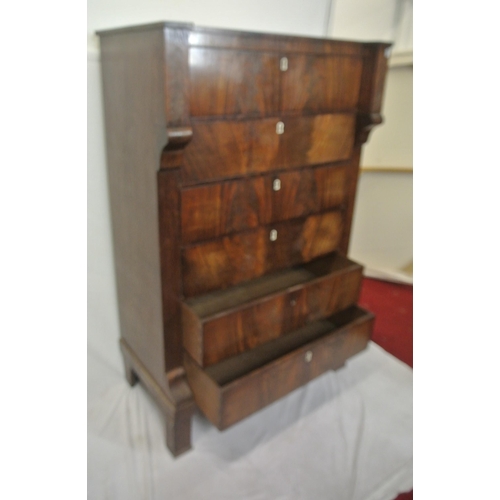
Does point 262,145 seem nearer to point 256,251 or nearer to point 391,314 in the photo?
point 256,251

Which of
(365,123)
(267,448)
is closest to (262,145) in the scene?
(365,123)

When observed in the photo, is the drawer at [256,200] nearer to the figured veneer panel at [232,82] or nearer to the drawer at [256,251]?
the drawer at [256,251]

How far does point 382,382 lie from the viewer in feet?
5.42

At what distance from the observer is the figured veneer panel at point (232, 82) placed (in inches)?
38.8

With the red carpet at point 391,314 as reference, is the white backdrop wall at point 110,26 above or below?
above

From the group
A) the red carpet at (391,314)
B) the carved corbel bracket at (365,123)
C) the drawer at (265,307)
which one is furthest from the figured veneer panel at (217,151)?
the red carpet at (391,314)

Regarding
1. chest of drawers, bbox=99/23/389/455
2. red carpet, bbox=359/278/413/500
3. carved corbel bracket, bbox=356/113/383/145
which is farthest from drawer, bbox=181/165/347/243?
red carpet, bbox=359/278/413/500

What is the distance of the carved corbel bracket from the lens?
1.35 m

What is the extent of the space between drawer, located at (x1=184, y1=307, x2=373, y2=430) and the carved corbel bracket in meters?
0.58

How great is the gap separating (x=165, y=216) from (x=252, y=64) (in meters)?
0.42

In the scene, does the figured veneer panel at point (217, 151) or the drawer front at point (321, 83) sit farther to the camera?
the drawer front at point (321, 83)

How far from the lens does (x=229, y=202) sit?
115cm

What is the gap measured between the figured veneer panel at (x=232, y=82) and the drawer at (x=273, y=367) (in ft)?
2.21
